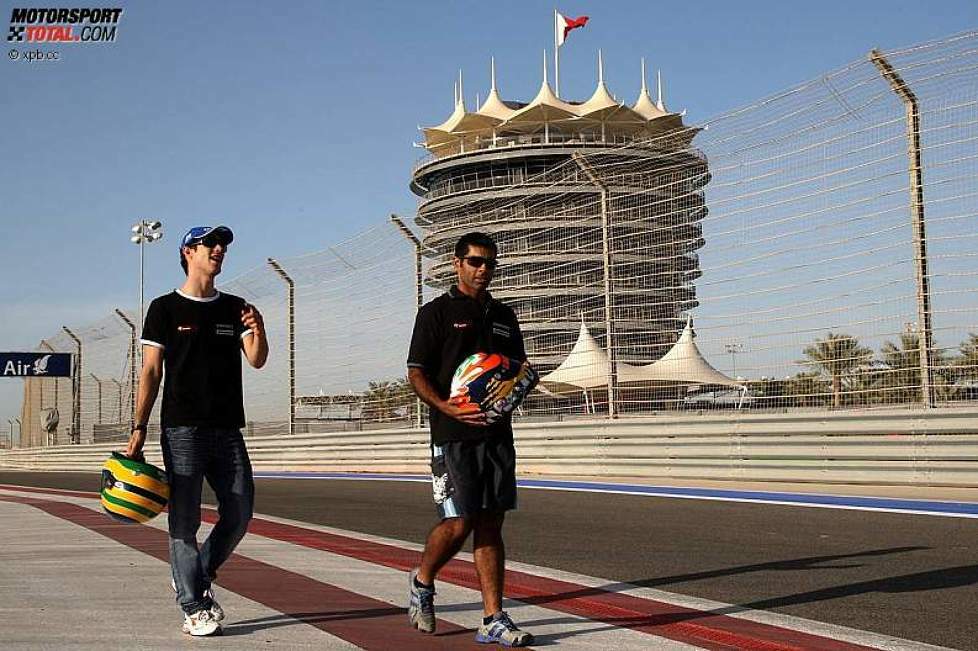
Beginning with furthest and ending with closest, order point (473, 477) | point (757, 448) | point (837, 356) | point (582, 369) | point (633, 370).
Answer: point (582, 369) → point (633, 370) → point (757, 448) → point (837, 356) → point (473, 477)

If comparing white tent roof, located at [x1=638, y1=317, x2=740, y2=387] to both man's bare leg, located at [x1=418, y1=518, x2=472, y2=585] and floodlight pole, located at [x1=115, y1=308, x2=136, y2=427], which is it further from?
floodlight pole, located at [x1=115, y1=308, x2=136, y2=427]

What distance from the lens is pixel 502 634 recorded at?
4473 millimetres

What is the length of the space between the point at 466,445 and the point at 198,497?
1.10 metres

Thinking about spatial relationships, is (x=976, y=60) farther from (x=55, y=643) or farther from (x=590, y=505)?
(x=55, y=643)

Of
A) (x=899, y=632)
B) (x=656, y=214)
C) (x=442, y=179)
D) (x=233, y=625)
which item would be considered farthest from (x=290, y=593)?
(x=442, y=179)

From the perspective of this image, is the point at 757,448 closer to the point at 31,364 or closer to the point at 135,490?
the point at 135,490

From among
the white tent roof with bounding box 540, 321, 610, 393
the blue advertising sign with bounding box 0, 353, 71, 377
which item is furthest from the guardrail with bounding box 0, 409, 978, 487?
the blue advertising sign with bounding box 0, 353, 71, 377

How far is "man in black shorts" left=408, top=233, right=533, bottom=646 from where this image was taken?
4641 millimetres

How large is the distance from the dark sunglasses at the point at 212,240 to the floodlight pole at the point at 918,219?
25.4 ft

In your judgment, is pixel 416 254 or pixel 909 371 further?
pixel 416 254

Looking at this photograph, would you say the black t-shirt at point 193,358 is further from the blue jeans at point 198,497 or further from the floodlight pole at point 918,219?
the floodlight pole at point 918,219

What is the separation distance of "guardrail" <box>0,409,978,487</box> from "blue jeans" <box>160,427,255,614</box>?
Answer: 25.1 ft

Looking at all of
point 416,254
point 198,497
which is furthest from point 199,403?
point 416,254

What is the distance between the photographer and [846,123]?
1217 cm
